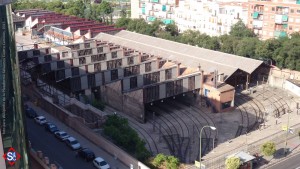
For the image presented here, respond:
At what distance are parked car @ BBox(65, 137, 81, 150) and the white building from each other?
190 ft

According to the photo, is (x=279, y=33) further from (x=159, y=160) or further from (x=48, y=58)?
(x=159, y=160)

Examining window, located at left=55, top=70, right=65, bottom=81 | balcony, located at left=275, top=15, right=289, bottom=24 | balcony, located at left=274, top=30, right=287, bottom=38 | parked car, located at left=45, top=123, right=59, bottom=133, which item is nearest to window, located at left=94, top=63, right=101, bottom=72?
window, located at left=55, top=70, right=65, bottom=81

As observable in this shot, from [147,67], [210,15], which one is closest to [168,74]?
[147,67]

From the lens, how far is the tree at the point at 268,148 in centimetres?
3578

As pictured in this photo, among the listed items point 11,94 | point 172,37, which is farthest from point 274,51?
point 11,94

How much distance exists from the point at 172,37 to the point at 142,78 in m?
31.4

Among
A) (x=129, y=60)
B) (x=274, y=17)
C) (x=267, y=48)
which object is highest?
(x=274, y=17)

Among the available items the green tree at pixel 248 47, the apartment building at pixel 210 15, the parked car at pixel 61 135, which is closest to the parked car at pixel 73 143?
the parked car at pixel 61 135

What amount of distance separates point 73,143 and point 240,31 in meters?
51.8

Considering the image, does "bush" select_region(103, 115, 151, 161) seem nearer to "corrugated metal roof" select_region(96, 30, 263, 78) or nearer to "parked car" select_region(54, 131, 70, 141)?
"parked car" select_region(54, 131, 70, 141)

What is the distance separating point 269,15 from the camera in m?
78.7

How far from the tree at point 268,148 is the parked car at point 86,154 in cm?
1571

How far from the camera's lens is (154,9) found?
105875mm

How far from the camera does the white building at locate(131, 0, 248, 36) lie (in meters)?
86.2
